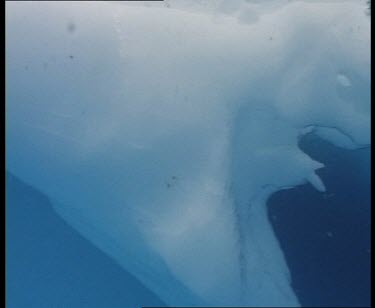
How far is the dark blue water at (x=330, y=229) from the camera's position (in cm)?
193

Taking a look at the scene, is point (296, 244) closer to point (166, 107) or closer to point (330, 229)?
point (330, 229)

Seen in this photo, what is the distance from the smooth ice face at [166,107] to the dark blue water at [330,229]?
0.06m

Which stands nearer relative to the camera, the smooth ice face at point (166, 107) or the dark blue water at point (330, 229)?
the dark blue water at point (330, 229)

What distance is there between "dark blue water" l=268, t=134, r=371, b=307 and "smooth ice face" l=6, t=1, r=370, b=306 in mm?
58

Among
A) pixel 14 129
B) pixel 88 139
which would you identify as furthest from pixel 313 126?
pixel 14 129

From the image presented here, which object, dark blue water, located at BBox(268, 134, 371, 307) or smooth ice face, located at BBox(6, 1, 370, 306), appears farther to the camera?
smooth ice face, located at BBox(6, 1, 370, 306)

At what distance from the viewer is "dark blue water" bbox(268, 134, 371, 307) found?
1.93 m

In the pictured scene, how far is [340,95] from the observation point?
2141 mm

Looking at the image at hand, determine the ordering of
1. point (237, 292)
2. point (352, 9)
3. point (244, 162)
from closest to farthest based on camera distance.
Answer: point (237, 292) → point (244, 162) → point (352, 9)

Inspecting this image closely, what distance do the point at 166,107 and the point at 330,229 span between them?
96 centimetres

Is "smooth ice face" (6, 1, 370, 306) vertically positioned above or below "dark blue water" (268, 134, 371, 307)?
above

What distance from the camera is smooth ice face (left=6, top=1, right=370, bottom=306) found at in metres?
2.07

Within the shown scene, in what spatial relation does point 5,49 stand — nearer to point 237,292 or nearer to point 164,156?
→ point 164,156
